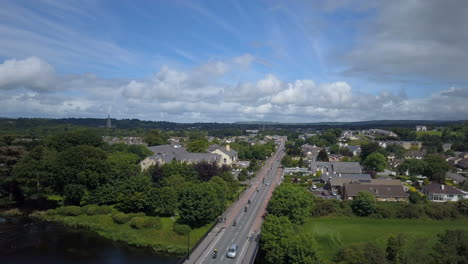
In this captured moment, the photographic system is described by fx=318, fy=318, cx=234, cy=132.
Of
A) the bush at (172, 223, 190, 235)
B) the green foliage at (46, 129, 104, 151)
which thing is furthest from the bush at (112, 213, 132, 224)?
the green foliage at (46, 129, 104, 151)

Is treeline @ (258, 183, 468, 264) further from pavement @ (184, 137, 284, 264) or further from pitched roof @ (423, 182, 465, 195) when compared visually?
pitched roof @ (423, 182, 465, 195)

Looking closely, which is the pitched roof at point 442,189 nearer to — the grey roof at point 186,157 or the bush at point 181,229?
the bush at point 181,229

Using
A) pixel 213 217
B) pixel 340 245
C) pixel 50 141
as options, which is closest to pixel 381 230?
pixel 340 245

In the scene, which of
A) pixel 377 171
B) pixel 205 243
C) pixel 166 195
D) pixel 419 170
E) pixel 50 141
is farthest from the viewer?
pixel 377 171

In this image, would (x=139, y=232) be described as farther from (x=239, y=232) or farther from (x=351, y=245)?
(x=351, y=245)

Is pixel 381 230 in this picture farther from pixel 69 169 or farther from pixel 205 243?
pixel 69 169
